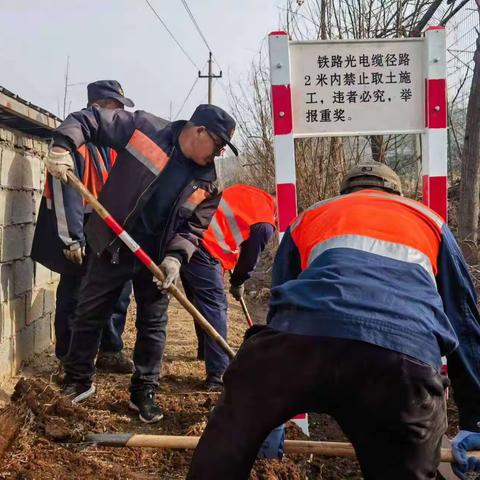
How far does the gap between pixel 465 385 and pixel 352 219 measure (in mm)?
772

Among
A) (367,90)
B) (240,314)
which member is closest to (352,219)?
(367,90)

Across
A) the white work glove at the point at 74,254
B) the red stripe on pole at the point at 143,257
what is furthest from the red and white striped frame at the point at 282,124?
the white work glove at the point at 74,254

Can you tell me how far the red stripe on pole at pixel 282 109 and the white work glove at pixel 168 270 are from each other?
0.94m

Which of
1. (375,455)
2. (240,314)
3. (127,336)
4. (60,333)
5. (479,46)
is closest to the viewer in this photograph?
(375,455)

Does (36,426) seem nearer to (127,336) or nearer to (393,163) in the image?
(127,336)

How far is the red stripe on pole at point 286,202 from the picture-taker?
9.89ft

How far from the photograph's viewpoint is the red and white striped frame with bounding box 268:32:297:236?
9.62ft

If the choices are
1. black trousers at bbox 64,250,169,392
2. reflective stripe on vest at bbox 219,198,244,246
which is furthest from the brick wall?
reflective stripe on vest at bbox 219,198,244,246

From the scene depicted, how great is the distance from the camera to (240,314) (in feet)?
23.0

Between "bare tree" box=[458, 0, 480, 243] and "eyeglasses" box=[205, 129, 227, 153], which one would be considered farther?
"bare tree" box=[458, 0, 480, 243]

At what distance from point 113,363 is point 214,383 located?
87 cm

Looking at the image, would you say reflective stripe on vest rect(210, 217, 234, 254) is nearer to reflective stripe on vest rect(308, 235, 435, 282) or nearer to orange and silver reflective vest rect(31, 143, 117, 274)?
orange and silver reflective vest rect(31, 143, 117, 274)

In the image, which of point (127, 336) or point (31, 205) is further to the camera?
point (127, 336)

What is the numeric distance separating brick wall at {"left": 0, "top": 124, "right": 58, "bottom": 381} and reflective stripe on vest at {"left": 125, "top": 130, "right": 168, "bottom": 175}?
898mm
